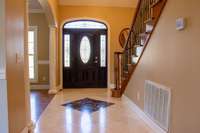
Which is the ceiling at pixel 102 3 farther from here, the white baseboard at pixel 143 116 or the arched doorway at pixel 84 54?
the white baseboard at pixel 143 116

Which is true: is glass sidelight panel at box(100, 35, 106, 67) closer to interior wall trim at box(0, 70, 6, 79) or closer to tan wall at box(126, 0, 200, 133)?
tan wall at box(126, 0, 200, 133)

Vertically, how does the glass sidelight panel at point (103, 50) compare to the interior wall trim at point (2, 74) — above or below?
above

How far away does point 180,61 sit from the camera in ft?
8.70

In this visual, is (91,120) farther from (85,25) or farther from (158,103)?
(85,25)

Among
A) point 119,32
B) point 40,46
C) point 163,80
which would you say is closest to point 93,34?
point 119,32

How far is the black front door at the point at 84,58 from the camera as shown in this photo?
781 cm

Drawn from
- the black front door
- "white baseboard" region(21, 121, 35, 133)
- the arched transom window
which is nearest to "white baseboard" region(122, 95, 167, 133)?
"white baseboard" region(21, 121, 35, 133)

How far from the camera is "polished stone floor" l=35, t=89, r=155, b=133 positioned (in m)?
3.60

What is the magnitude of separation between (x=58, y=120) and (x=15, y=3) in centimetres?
209

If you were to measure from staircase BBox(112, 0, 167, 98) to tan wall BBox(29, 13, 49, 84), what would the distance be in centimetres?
251

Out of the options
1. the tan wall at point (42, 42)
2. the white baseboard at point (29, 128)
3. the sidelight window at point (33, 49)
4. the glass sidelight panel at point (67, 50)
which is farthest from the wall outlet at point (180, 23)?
the sidelight window at point (33, 49)

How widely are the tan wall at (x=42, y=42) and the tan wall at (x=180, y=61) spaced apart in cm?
484

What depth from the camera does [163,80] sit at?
10.4 feet

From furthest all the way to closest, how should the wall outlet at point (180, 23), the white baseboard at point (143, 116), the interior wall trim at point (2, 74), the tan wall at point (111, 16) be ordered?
the tan wall at point (111, 16), the white baseboard at point (143, 116), the wall outlet at point (180, 23), the interior wall trim at point (2, 74)
